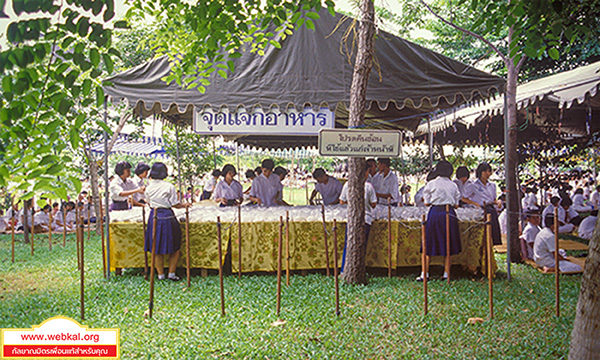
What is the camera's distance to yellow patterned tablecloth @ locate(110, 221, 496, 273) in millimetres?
5777

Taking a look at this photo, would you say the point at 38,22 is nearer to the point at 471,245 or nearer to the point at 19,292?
the point at 19,292

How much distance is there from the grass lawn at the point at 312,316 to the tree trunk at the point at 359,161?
1.37ft

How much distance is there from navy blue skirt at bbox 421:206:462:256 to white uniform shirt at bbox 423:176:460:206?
0.29 feet

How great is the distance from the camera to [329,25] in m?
5.91

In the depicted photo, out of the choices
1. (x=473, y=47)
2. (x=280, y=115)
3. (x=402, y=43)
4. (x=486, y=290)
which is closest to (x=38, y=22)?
(x=280, y=115)

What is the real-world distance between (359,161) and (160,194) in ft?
8.58

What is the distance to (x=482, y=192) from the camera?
6625 millimetres

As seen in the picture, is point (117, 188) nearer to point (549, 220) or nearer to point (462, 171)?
point (462, 171)

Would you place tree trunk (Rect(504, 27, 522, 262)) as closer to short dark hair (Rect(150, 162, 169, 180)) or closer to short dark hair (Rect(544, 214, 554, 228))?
short dark hair (Rect(544, 214, 554, 228))

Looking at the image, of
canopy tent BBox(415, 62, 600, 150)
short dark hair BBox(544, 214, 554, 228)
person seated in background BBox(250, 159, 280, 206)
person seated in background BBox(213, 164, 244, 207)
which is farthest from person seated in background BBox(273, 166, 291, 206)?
short dark hair BBox(544, 214, 554, 228)

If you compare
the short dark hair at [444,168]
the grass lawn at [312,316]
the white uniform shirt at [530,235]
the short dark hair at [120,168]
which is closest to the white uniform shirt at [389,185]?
the grass lawn at [312,316]

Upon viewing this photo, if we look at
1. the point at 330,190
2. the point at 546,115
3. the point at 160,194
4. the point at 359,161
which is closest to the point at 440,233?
the point at 359,161

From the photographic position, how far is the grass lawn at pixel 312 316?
142 inches

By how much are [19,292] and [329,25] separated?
5.48m
